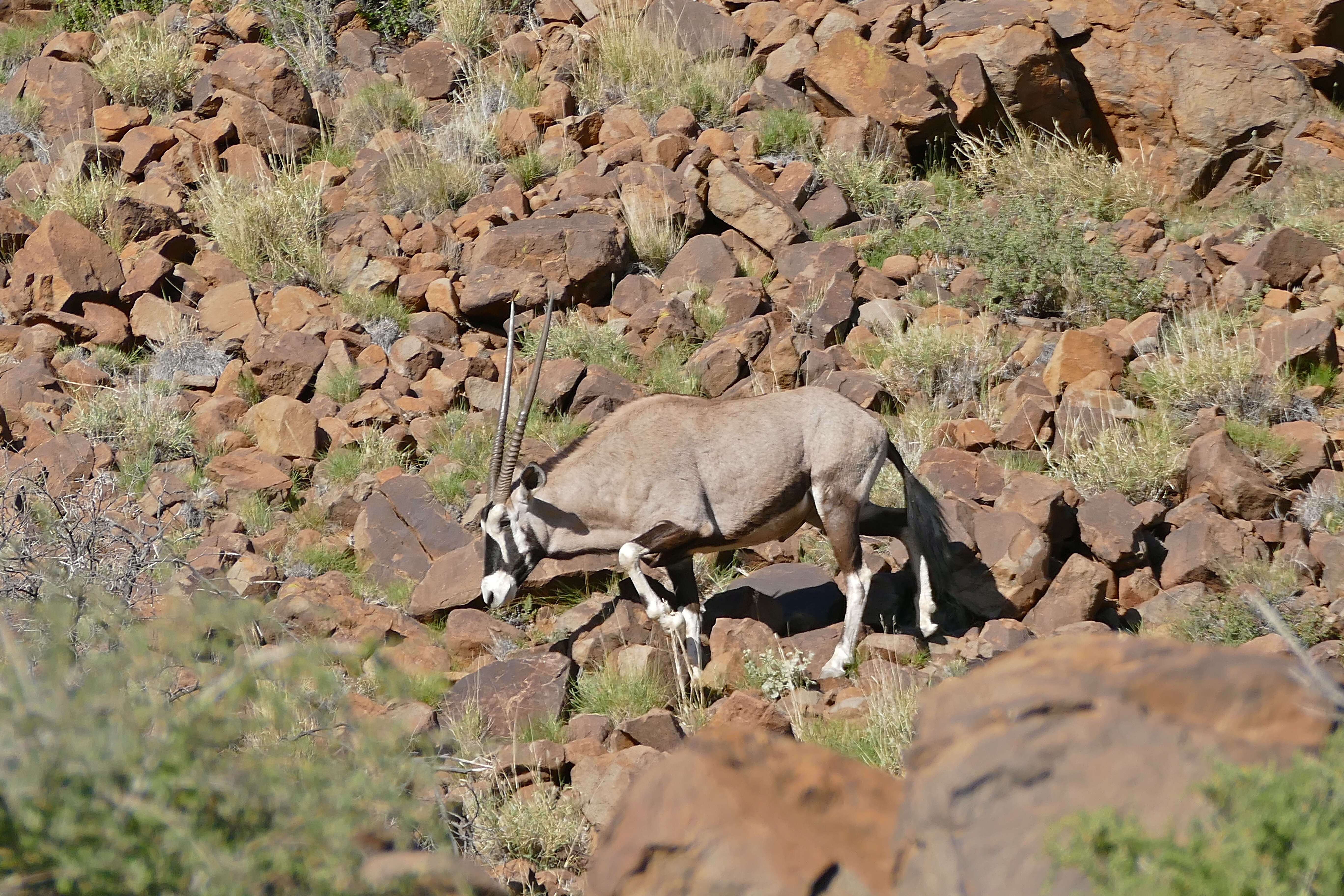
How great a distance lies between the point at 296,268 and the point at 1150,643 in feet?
36.7

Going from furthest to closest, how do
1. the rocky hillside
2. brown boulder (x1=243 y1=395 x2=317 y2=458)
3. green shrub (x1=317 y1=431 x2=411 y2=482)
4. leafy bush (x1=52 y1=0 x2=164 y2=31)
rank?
leafy bush (x1=52 y1=0 x2=164 y2=31)
brown boulder (x1=243 y1=395 x2=317 y2=458)
green shrub (x1=317 y1=431 x2=411 y2=482)
the rocky hillside

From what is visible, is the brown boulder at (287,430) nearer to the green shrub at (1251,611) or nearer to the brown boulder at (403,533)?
the brown boulder at (403,533)

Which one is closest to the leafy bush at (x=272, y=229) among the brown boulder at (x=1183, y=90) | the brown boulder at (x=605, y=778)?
the brown boulder at (x=605, y=778)

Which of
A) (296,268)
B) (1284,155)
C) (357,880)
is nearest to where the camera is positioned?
(357,880)

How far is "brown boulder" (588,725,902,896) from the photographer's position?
325 cm

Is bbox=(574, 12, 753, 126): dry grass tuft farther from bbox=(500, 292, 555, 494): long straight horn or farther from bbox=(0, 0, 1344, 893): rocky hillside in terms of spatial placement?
bbox=(500, 292, 555, 494): long straight horn

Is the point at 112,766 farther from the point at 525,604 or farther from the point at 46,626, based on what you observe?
the point at 525,604

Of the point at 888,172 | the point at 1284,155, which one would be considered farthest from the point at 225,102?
the point at 1284,155

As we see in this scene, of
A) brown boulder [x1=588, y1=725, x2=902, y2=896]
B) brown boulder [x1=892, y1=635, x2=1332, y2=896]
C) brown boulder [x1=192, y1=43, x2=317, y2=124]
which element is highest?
brown boulder [x1=892, y1=635, x2=1332, y2=896]

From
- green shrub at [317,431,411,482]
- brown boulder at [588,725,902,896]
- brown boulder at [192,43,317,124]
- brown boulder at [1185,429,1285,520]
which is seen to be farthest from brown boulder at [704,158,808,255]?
brown boulder at [588,725,902,896]

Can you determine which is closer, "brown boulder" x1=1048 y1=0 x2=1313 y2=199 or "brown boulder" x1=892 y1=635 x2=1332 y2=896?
"brown boulder" x1=892 y1=635 x2=1332 y2=896

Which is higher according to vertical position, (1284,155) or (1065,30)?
(1065,30)

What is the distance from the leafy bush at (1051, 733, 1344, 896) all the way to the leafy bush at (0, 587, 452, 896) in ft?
5.56

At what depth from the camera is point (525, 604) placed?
921cm
